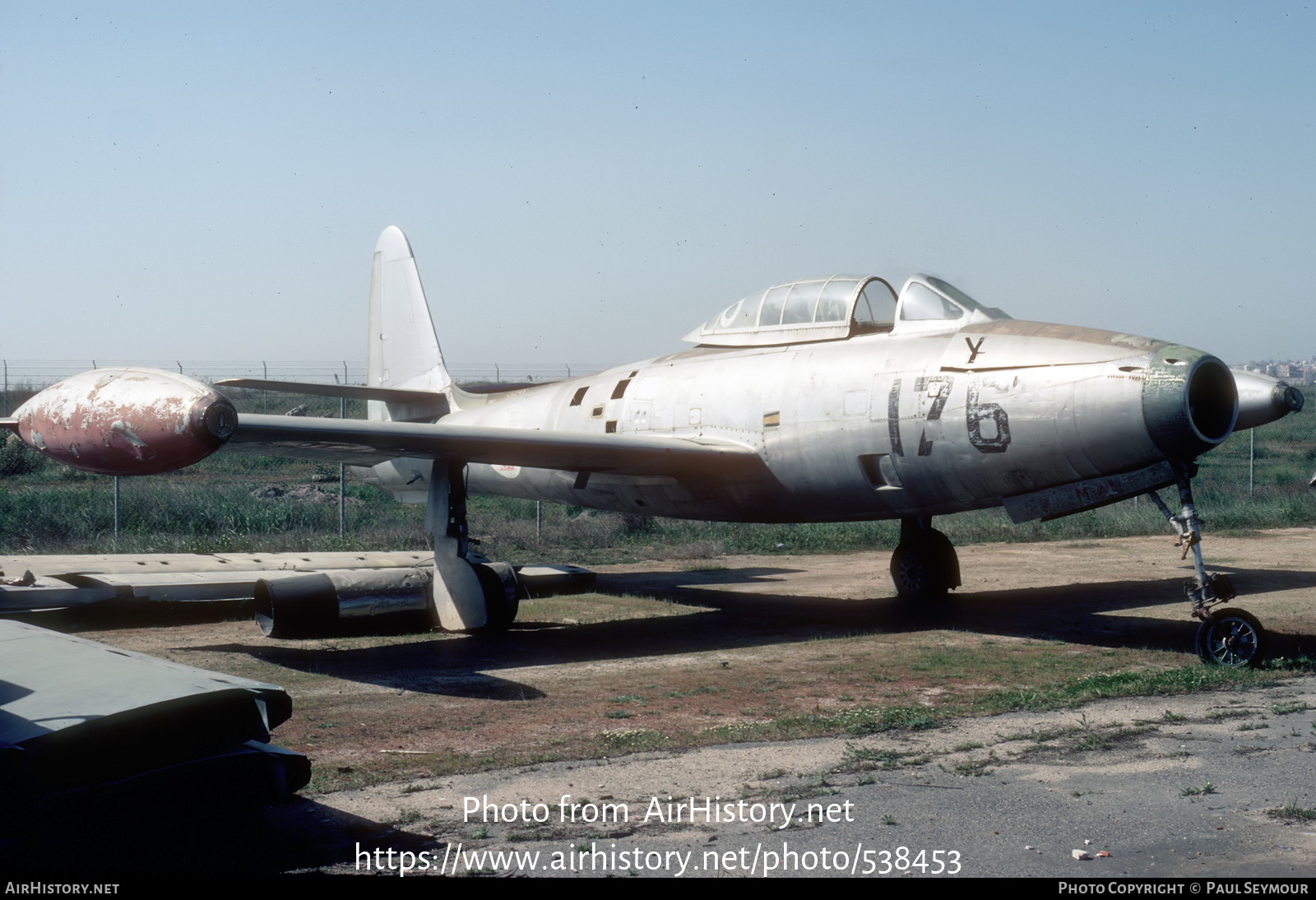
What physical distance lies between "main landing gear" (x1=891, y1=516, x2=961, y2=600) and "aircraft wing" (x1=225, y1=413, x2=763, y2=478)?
292cm

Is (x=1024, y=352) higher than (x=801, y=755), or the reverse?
(x=1024, y=352)

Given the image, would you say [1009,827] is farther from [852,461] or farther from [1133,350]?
[852,461]

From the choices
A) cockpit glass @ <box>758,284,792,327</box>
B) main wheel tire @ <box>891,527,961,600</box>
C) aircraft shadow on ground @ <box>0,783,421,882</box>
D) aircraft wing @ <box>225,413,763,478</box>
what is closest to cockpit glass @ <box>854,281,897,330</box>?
cockpit glass @ <box>758,284,792,327</box>

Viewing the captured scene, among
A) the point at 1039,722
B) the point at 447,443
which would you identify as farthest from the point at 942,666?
the point at 447,443

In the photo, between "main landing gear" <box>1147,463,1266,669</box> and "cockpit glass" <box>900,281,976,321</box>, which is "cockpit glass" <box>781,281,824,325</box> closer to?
"cockpit glass" <box>900,281,976,321</box>

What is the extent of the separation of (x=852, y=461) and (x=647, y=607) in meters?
4.01

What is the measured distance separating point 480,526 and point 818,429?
13033 mm

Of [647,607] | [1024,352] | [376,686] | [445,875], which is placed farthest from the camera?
[647,607]

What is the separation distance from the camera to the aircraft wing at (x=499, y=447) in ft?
34.8

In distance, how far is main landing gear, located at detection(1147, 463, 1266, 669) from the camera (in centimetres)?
888

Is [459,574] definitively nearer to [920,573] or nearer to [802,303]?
[802,303]

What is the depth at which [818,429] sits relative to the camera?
11352 mm

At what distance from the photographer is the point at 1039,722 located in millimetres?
7215

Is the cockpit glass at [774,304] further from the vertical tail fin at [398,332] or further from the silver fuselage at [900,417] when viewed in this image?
the vertical tail fin at [398,332]
